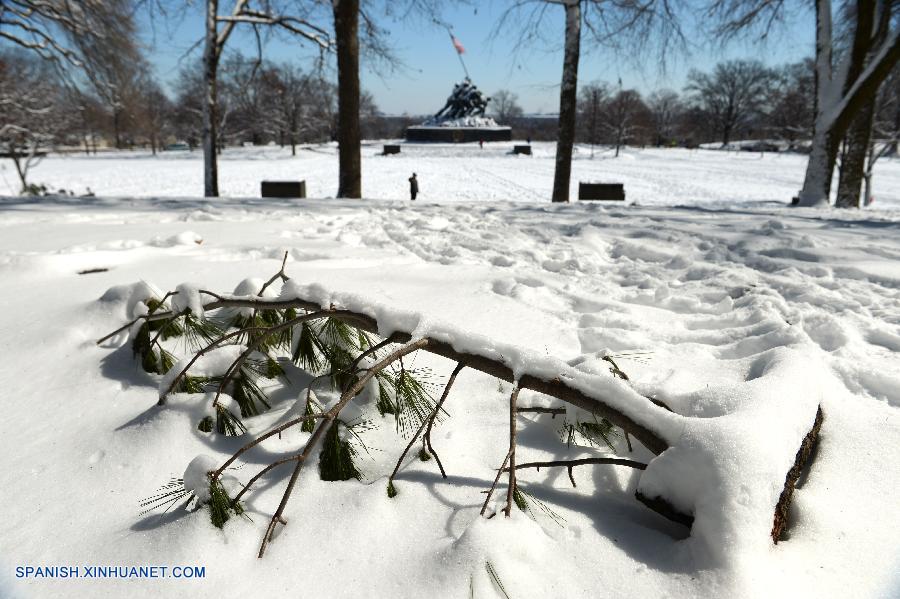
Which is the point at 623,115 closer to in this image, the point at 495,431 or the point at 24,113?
the point at 24,113

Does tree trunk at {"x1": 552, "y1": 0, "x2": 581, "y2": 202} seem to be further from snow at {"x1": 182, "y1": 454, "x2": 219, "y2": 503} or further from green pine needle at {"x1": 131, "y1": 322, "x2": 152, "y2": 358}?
snow at {"x1": 182, "y1": 454, "x2": 219, "y2": 503}

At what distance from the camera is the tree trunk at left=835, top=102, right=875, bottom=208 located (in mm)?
10281

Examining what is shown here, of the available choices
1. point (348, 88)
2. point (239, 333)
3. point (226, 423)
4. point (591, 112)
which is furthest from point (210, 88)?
point (591, 112)

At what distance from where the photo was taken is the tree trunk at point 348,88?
8.12 m

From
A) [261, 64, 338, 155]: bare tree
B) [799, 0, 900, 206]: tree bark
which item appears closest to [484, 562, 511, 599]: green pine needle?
[799, 0, 900, 206]: tree bark

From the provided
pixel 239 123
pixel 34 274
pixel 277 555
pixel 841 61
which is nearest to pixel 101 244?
pixel 34 274

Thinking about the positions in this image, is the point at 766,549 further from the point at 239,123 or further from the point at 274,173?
the point at 239,123

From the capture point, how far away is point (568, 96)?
9062 mm

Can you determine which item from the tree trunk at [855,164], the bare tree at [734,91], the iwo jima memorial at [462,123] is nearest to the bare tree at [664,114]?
the bare tree at [734,91]

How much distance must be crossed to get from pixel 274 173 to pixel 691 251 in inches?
996

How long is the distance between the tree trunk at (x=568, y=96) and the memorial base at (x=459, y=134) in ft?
123

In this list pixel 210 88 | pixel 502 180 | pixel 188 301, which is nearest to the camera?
pixel 188 301

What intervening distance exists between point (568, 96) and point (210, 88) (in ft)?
24.4

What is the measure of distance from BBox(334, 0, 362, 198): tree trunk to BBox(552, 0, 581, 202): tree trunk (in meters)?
3.60
